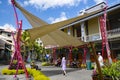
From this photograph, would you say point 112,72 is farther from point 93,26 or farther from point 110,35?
point 93,26

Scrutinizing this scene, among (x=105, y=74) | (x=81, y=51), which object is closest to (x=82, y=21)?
(x=81, y=51)

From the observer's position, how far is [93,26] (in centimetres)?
2662

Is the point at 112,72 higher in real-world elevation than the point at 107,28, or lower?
lower

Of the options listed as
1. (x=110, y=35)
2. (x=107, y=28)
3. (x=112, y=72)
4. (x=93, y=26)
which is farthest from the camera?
(x=93, y=26)

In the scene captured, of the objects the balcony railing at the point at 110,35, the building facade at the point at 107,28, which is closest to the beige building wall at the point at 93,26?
the building facade at the point at 107,28

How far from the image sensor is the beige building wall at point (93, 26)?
25.9 metres

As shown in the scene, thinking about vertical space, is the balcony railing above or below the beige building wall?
below

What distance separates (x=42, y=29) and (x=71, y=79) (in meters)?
4.41

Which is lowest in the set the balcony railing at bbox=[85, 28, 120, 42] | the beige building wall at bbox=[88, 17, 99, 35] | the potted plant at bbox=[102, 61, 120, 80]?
the potted plant at bbox=[102, 61, 120, 80]

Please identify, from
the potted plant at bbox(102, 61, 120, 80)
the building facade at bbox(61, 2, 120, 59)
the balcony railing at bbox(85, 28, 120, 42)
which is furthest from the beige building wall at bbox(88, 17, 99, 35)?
the potted plant at bbox(102, 61, 120, 80)

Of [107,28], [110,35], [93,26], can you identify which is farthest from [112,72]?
[93,26]

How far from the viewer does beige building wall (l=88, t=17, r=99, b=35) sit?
25.9 m

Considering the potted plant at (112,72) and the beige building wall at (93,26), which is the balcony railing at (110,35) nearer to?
the beige building wall at (93,26)

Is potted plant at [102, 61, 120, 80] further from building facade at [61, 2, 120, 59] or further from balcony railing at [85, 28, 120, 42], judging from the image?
balcony railing at [85, 28, 120, 42]
